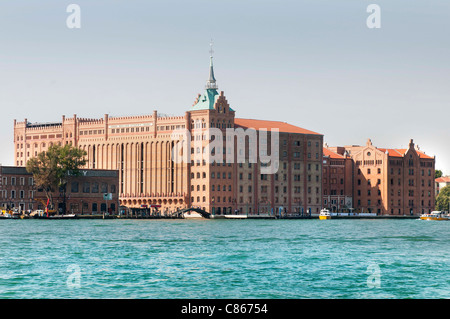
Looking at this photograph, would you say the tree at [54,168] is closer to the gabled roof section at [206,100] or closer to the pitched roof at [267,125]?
the gabled roof section at [206,100]

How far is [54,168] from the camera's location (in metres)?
167

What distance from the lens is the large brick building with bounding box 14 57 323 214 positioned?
181 metres

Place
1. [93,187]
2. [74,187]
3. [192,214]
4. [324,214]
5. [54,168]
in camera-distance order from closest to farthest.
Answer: [54,168] → [74,187] → [93,187] → [192,214] → [324,214]

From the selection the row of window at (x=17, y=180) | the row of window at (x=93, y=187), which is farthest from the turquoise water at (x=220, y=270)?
the row of window at (x=93, y=187)

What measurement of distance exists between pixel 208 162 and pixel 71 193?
1115 inches

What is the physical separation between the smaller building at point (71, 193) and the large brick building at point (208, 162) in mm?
11997

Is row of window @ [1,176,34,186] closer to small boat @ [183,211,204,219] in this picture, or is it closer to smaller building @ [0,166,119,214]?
smaller building @ [0,166,119,214]

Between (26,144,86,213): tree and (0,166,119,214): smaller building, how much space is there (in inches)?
58.4

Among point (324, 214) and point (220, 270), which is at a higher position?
point (324, 214)

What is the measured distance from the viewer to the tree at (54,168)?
545 feet

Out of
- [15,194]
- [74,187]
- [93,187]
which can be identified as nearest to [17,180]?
[15,194]

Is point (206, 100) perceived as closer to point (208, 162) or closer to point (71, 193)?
point (208, 162)

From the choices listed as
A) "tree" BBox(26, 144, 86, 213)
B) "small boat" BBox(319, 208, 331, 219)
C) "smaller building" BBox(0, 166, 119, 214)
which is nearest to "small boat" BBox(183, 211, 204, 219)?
"smaller building" BBox(0, 166, 119, 214)

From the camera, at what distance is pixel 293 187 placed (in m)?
196
